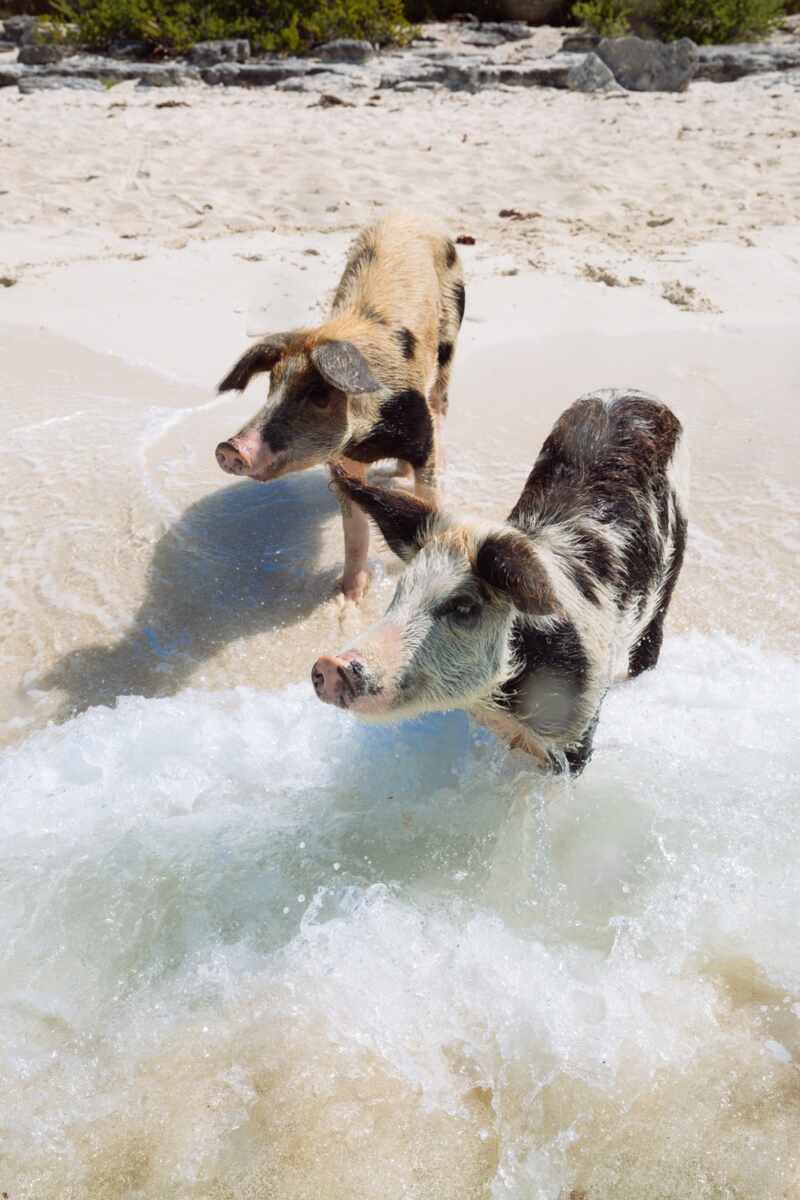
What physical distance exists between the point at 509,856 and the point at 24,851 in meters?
1.77

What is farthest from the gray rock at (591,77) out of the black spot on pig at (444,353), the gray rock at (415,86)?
the black spot on pig at (444,353)

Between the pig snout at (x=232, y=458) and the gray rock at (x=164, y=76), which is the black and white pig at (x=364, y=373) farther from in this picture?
the gray rock at (x=164, y=76)

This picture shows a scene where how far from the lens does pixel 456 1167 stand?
2.70 metres

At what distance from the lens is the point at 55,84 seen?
15195 mm

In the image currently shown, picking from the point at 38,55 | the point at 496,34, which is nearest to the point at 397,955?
the point at 38,55

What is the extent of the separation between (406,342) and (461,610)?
242cm

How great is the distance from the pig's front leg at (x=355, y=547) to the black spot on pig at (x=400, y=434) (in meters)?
0.15

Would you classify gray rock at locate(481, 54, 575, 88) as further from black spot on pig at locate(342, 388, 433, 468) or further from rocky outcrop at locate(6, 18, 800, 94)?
black spot on pig at locate(342, 388, 433, 468)

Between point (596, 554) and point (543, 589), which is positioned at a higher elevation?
point (543, 589)

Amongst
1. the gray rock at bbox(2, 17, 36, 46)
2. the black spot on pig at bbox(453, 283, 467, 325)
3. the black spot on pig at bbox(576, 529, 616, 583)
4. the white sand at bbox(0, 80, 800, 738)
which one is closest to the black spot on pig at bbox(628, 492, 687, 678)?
the black spot on pig at bbox(576, 529, 616, 583)

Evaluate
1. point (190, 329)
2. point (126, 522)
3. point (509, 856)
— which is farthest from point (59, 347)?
point (509, 856)

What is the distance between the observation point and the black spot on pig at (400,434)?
4703 millimetres

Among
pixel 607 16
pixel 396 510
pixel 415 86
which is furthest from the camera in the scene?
pixel 607 16

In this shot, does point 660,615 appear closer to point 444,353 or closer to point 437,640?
point 437,640
